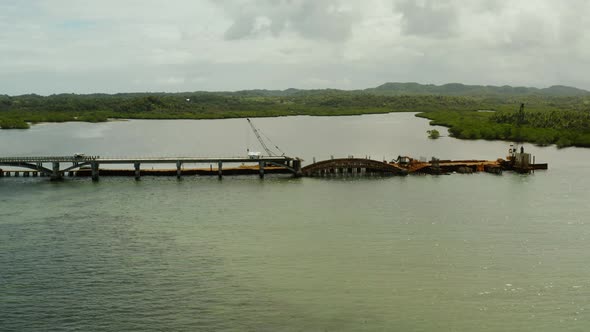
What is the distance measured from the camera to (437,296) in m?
36.2

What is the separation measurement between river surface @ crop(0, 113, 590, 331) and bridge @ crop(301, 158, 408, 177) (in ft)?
12.9

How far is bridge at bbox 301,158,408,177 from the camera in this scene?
8181 centimetres

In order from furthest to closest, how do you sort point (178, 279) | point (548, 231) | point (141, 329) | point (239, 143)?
point (239, 143)
point (548, 231)
point (178, 279)
point (141, 329)

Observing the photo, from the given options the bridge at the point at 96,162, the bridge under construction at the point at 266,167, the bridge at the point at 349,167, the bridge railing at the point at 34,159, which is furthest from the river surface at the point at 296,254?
the bridge at the point at 349,167

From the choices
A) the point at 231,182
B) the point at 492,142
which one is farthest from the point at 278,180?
the point at 492,142

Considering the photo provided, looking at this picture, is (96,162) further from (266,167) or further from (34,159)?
(266,167)

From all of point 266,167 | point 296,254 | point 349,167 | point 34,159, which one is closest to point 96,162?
point 34,159

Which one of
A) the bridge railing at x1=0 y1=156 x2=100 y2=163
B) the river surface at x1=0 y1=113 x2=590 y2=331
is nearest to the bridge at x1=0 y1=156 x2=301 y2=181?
the bridge railing at x1=0 y1=156 x2=100 y2=163

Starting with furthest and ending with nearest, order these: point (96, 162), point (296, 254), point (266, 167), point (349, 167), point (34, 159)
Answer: point (266, 167)
point (349, 167)
point (96, 162)
point (34, 159)
point (296, 254)

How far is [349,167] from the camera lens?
273 ft

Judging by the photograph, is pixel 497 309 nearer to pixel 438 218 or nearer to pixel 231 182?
pixel 438 218

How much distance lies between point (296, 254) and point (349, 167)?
40309mm

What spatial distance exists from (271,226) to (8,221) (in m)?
23.6

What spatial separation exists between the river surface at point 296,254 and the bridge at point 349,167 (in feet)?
12.9
